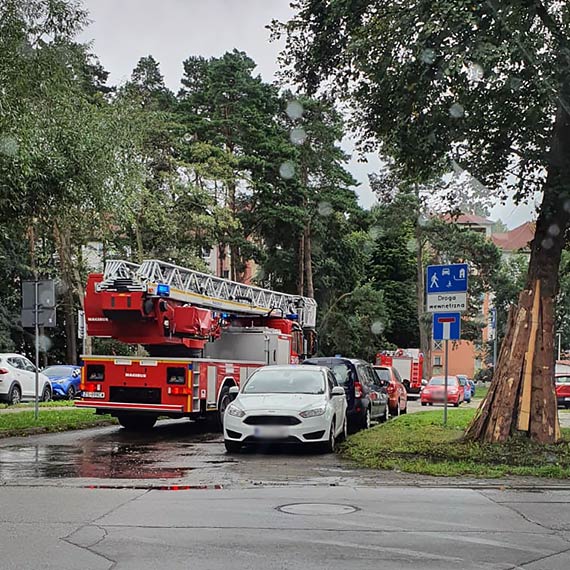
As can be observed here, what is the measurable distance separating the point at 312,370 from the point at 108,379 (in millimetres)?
4709

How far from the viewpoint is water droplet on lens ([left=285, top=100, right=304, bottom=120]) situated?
4956cm

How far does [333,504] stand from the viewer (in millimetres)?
9391

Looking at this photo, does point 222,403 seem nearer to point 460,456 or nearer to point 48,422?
point 48,422

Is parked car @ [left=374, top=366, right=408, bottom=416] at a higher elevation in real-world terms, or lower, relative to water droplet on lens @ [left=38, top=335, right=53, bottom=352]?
lower

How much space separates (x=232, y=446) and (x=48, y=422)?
6.60m

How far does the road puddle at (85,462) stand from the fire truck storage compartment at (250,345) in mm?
5632

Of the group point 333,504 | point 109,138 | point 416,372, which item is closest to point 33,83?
point 109,138

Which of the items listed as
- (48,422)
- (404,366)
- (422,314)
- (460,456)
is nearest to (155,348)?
(48,422)

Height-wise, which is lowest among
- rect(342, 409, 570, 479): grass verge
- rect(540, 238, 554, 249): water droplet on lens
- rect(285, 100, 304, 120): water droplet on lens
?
rect(342, 409, 570, 479): grass verge

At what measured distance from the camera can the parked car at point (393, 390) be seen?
26.5m

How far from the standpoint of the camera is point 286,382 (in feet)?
51.3

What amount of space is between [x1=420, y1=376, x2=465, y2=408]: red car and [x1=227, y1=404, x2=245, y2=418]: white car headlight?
23.2 metres

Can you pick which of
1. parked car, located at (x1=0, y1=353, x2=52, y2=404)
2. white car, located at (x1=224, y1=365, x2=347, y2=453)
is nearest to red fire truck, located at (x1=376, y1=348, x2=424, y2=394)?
parked car, located at (x1=0, y1=353, x2=52, y2=404)

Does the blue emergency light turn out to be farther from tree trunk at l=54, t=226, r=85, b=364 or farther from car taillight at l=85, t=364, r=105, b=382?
tree trunk at l=54, t=226, r=85, b=364
